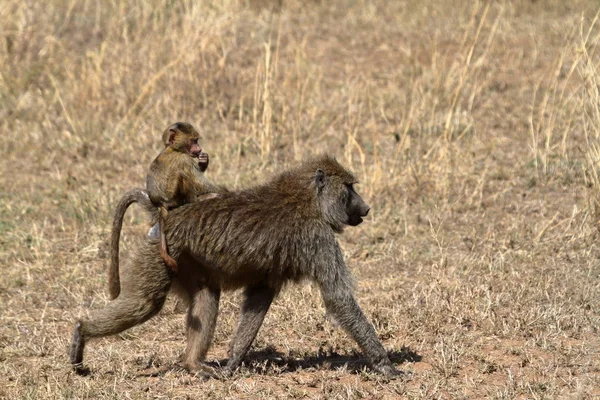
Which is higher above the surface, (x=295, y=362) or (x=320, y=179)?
(x=320, y=179)

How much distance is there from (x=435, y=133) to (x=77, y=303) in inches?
187

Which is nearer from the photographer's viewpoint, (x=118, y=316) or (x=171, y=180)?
(x=118, y=316)

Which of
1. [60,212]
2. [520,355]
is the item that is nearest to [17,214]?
[60,212]

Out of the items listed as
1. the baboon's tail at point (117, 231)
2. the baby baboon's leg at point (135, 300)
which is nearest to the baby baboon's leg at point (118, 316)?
the baby baboon's leg at point (135, 300)

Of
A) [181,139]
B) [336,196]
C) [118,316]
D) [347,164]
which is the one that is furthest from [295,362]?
[347,164]

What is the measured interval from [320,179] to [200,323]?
1.10 m

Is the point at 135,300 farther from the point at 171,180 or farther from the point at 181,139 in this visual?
the point at 181,139

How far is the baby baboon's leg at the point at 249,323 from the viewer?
5.91 metres

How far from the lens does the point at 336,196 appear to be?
5.94m

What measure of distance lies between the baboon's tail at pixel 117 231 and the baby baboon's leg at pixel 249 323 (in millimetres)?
762

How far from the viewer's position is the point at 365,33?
44.7 feet

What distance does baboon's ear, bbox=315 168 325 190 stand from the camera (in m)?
5.89

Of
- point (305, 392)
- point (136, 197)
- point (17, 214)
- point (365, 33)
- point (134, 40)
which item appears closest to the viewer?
point (305, 392)

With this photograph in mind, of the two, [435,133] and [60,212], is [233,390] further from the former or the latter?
[435,133]
